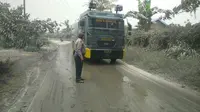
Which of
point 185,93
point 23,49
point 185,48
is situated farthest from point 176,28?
point 23,49

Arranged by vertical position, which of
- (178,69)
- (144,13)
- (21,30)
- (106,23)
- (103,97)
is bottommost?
(103,97)

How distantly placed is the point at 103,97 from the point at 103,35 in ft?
24.8

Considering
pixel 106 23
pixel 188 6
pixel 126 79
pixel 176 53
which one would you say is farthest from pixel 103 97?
pixel 176 53

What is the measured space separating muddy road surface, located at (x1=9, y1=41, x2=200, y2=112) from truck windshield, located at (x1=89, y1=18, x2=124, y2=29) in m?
4.90

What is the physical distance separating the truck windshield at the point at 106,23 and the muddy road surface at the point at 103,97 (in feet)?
16.1

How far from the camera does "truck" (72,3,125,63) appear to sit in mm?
14312

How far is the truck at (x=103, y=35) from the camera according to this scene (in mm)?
14312

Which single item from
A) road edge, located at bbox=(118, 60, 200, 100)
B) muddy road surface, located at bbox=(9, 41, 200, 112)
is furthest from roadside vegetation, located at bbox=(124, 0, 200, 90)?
muddy road surface, located at bbox=(9, 41, 200, 112)

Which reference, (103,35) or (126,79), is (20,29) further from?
(126,79)

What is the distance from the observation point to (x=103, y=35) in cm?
1454

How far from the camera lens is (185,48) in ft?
50.4

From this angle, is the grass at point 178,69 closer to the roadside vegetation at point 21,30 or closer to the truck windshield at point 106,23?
the truck windshield at point 106,23

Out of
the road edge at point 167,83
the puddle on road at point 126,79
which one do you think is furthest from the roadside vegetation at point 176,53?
the puddle on road at point 126,79

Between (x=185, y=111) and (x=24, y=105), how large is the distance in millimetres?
4109
